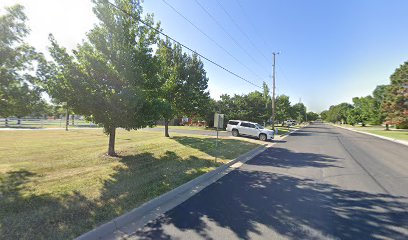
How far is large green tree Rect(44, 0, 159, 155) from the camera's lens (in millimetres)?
8164

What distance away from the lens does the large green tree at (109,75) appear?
8164 millimetres

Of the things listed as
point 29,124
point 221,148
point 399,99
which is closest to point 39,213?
point 221,148

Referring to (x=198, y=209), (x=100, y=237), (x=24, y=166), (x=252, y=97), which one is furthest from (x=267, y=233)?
(x=252, y=97)

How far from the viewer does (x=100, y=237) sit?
390 cm

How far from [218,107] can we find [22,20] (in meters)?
32.8

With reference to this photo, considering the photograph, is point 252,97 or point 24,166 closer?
point 24,166

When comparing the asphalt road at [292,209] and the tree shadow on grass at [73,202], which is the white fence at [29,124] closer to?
the tree shadow on grass at [73,202]

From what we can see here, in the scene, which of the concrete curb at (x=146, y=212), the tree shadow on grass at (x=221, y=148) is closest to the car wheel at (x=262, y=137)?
the tree shadow on grass at (x=221, y=148)

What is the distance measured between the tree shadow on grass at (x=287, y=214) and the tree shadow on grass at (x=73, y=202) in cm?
98

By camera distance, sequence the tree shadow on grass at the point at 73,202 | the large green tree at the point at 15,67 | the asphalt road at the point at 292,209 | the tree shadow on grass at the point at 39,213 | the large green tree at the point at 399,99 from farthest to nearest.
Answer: the large green tree at the point at 399,99 → the large green tree at the point at 15,67 → the asphalt road at the point at 292,209 → the tree shadow on grass at the point at 73,202 → the tree shadow on grass at the point at 39,213

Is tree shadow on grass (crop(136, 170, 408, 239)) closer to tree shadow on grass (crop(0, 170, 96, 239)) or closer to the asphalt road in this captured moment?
the asphalt road

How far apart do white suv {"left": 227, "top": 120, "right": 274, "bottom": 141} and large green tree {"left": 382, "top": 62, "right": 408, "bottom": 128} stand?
94.2ft

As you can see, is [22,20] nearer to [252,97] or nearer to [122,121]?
[122,121]

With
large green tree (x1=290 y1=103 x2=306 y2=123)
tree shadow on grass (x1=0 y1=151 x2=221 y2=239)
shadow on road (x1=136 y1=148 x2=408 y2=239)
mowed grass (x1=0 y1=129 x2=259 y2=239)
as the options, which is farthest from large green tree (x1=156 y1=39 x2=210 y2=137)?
large green tree (x1=290 y1=103 x2=306 y2=123)
